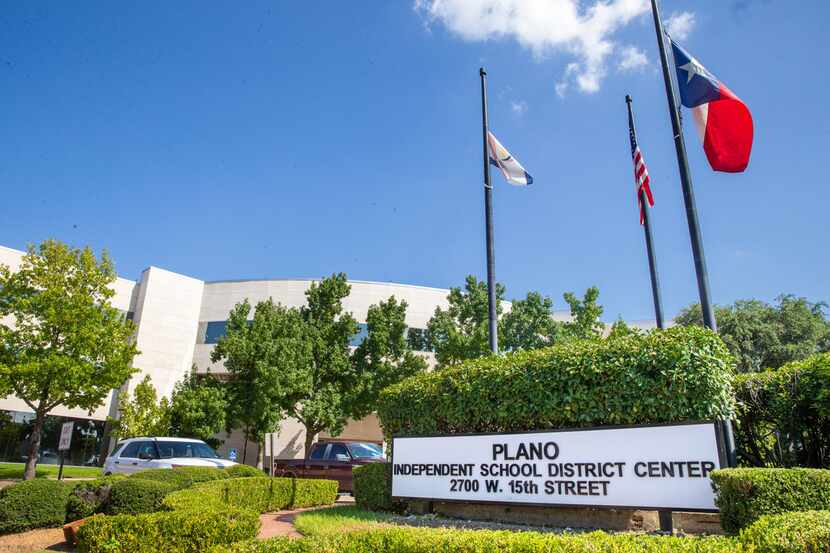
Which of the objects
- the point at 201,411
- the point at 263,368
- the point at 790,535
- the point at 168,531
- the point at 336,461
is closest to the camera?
the point at 790,535

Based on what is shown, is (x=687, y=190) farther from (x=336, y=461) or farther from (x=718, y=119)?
(x=336, y=461)

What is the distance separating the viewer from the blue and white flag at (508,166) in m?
14.3

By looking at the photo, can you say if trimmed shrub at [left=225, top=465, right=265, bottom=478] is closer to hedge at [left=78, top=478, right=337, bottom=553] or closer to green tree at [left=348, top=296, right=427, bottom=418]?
hedge at [left=78, top=478, right=337, bottom=553]

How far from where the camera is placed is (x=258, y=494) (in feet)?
38.2

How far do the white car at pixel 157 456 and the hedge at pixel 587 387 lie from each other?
21.6 feet

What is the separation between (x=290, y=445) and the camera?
32.9m

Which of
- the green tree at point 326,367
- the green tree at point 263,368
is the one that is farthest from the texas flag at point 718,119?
the green tree at point 326,367

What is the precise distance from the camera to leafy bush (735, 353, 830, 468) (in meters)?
7.82

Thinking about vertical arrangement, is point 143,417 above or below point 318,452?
above

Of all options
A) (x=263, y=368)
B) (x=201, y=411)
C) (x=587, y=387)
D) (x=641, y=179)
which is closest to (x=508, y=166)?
(x=641, y=179)

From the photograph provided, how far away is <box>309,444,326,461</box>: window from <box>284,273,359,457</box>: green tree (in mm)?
6518

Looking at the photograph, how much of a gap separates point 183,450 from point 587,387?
446 inches

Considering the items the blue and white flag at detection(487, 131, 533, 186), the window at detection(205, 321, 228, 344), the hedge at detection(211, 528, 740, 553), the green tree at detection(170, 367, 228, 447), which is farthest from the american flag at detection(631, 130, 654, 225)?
the window at detection(205, 321, 228, 344)

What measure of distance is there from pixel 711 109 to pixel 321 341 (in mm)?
19694
